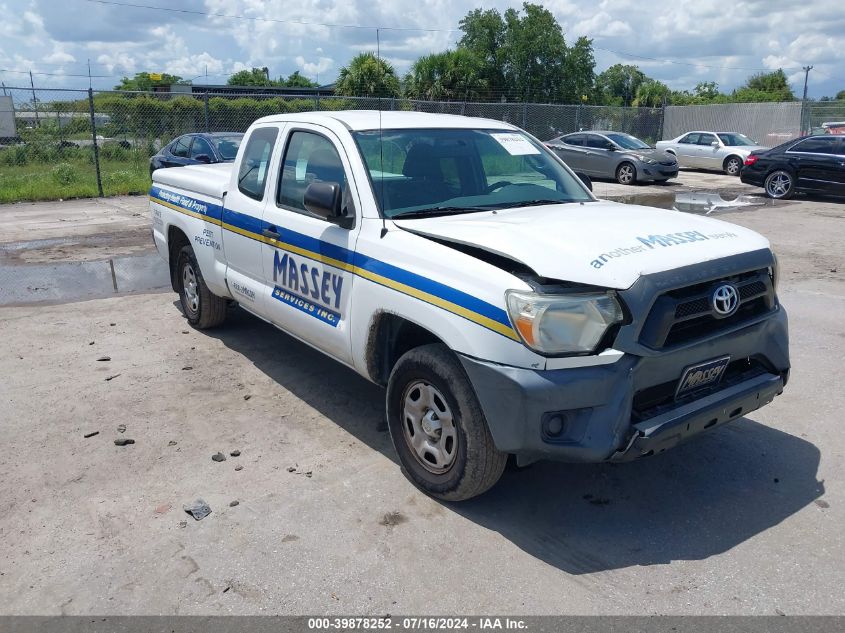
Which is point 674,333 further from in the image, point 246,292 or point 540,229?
point 246,292

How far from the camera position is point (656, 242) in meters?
3.77

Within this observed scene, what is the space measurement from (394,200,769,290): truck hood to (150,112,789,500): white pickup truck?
0.01m

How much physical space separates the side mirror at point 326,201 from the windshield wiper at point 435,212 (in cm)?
32

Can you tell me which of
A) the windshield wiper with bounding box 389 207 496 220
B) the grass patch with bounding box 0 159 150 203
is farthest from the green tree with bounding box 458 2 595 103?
the windshield wiper with bounding box 389 207 496 220

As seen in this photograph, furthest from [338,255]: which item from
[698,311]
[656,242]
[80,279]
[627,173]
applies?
[627,173]

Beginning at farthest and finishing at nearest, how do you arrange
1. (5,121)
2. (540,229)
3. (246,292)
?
(5,121)
(246,292)
(540,229)

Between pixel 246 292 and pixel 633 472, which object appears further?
pixel 246 292

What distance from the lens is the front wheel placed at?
82.3 ft

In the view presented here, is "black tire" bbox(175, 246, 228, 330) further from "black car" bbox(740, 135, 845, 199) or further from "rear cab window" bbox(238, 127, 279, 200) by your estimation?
"black car" bbox(740, 135, 845, 199)

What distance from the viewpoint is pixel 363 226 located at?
4391mm

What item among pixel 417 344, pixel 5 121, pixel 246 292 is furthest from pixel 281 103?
pixel 417 344

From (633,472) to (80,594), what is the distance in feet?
9.62

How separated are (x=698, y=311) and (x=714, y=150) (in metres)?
24.1

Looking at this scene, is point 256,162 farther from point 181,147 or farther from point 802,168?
point 802,168
